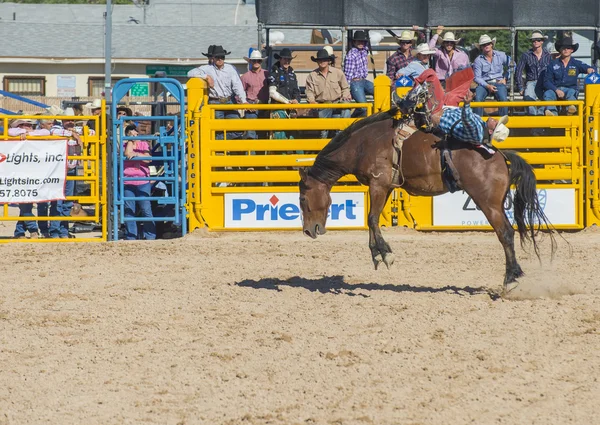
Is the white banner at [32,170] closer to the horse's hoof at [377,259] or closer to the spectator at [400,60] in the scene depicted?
the spectator at [400,60]

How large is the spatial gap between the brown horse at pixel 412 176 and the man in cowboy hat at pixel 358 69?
4.57 m

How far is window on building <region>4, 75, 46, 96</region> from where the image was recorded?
104 feet

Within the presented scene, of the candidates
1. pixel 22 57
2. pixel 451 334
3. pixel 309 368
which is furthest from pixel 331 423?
pixel 22 57

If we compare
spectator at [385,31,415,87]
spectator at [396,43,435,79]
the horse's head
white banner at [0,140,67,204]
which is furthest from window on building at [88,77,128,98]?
the horse's head

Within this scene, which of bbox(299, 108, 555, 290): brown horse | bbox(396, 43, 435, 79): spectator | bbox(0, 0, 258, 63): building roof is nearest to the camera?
bbox(299, 108, 555, 290): brown horse

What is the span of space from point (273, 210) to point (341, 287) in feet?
12.4

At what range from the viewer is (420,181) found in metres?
8.14

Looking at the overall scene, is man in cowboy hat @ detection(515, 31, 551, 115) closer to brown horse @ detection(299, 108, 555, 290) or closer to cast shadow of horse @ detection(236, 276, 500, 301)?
brown horse @ detection(299, 108, 555, 290)

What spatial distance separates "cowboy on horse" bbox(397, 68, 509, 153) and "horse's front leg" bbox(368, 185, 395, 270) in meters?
0.67

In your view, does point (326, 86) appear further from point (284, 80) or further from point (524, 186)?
point (524, 186)

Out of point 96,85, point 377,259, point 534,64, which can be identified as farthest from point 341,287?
point 96,85

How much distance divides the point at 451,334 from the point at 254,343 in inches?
52.1

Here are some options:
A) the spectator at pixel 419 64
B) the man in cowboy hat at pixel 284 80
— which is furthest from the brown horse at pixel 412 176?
the man in cowboy hat at pixel 284 80

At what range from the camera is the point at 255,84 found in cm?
1318
